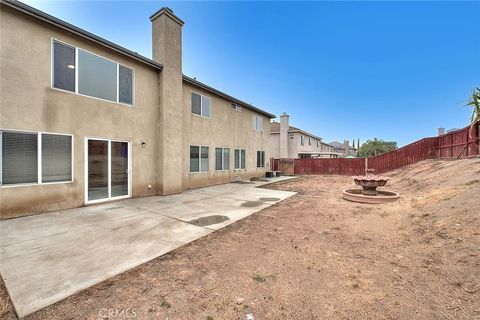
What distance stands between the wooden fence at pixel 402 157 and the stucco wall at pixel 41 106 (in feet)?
51.4

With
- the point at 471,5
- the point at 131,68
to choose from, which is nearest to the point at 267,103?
the point at 471,5

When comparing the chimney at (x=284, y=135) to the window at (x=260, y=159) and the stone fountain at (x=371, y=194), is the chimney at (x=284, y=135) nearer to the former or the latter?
the window at (x=260, y=159)

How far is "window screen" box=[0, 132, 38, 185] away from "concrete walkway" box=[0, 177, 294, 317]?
1090 mm

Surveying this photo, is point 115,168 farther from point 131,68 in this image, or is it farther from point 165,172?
point 131,68

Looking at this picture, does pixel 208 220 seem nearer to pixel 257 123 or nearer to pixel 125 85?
pixel 125 85

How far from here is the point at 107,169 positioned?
711cm

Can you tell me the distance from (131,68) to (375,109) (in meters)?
35.4

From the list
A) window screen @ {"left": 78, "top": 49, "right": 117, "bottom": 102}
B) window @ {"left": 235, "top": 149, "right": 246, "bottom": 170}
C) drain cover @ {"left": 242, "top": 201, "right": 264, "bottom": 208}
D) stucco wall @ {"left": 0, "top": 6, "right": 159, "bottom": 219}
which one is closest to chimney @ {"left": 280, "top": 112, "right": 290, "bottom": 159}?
window @ {"left": 235, "top": 149, "right": 246, "bottom": 170}

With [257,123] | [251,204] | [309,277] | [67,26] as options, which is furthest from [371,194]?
[67,26]

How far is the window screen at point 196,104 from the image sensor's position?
10641 mm

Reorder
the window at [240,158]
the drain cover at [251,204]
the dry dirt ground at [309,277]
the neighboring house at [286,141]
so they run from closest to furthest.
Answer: the dry dirt ground at [309,277], the drain cover at [251,204], the window at [240,158], the neighboring house at [286,141]

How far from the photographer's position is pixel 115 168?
24.1ft

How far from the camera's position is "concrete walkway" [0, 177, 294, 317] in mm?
2602

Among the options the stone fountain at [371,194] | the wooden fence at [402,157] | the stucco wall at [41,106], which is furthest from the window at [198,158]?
the wooden fence at [402,157]
